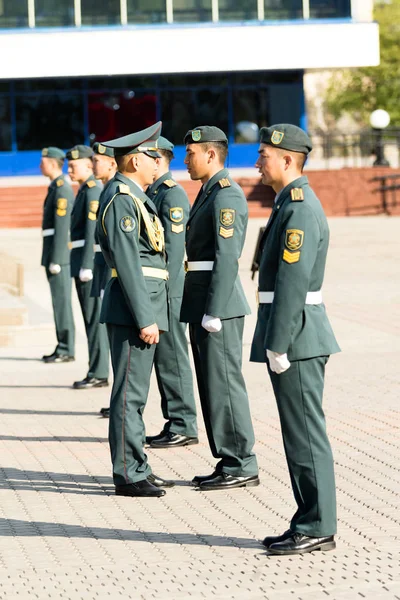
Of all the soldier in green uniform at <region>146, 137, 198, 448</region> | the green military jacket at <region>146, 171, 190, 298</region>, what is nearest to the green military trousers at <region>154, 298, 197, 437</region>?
the soldier in green uniform at <region>146, 137, 198, 448</region>

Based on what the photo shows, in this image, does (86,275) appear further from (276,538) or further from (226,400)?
(276,538)

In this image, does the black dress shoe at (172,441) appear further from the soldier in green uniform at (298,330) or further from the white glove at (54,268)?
the white glove at (54,268)

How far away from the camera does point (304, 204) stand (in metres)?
5.64

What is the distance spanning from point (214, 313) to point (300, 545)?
176cm

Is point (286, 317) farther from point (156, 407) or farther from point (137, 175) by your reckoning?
point (156, 407)

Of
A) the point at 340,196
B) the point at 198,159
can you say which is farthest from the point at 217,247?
the point at 340,196

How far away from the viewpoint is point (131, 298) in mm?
6871

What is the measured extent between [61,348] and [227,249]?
5681mm

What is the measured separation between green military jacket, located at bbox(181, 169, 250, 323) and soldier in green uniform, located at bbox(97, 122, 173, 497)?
0.26 meters

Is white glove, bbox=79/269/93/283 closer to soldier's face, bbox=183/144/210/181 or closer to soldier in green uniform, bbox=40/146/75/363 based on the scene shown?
soldier in green uniform, bbox=40/146/75/363

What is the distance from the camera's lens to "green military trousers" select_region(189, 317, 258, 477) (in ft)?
23.8

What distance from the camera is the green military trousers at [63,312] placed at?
12.5 m

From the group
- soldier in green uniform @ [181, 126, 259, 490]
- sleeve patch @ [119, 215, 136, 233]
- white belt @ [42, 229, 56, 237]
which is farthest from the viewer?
white belt @ [42, 229, 56, 237]

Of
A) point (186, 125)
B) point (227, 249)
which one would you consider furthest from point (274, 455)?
point (186, 125)
